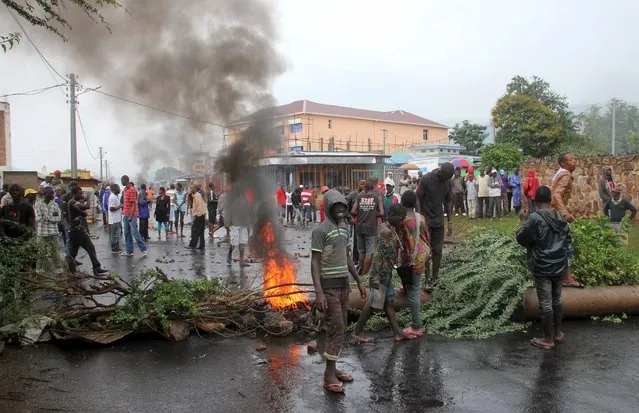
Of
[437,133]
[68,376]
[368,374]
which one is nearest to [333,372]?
[368,374]

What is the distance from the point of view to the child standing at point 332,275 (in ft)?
15.3

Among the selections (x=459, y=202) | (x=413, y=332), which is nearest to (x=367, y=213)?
(x=413, y=332)

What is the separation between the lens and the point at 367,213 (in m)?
9.19

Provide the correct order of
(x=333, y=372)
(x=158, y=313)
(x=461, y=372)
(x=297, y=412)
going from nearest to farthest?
(x=297, y=412), (x=333, y=372), (x=461, y=372), (x=158, y=313)

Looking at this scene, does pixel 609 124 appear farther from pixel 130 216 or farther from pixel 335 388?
pixel 335 388

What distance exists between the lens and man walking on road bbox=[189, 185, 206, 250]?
525 inches

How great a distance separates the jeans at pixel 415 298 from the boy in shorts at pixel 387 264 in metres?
0.25

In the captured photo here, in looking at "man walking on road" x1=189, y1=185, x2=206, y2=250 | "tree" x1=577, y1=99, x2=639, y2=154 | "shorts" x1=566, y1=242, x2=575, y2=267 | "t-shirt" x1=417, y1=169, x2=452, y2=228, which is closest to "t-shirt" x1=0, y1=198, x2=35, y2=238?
"man walking on road" x1=189, y1=185, x2=206, y2=250

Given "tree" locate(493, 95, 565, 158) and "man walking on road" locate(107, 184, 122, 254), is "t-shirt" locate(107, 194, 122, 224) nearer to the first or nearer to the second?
"man walking on road" locate(107, 184, 122, 254)

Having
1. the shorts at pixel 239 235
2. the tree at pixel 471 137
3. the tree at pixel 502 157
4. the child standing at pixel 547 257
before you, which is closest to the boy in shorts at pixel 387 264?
the child standing at pixel 547 257

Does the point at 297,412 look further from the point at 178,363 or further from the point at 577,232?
the point at 577,232

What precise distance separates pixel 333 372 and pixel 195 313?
2253 millimetres

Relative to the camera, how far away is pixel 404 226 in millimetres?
6047

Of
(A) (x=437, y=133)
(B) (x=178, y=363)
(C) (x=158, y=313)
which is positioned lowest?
(B) (x=178, y=363)
